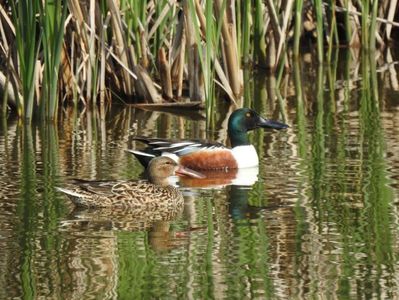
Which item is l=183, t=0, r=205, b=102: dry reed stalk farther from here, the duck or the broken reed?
the duck

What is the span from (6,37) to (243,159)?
2.82 meters

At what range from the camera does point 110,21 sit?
39.9 feet

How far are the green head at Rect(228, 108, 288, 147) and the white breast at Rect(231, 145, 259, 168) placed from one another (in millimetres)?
191

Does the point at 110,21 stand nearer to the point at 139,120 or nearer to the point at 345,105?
the point at 139,120

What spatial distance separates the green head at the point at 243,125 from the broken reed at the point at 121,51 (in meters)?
0.29

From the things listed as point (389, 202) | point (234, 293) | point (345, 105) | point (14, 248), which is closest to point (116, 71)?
point (345, 105)

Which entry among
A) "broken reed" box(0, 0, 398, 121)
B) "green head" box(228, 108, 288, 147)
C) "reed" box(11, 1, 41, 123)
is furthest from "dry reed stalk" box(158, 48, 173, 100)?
"green head" box(228, 108, 288, 147)

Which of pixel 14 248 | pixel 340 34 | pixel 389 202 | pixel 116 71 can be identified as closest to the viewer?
pixel 14 248

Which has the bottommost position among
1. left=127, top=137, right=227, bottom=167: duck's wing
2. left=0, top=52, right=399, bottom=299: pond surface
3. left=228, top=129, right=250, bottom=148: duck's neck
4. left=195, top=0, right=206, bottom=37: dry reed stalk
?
left=0, top=52, right=399, bottom=299: pond surface

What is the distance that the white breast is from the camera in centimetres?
998

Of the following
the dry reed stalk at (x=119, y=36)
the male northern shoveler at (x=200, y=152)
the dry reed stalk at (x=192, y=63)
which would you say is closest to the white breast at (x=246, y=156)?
the male northern shoveler at (x=200, y=152)

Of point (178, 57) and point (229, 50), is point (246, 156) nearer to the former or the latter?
point (229, 50)

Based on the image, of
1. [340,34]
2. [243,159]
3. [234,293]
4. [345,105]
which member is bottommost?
[234,293]

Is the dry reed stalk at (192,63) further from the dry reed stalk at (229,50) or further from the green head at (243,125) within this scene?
the green head at (243,125)
